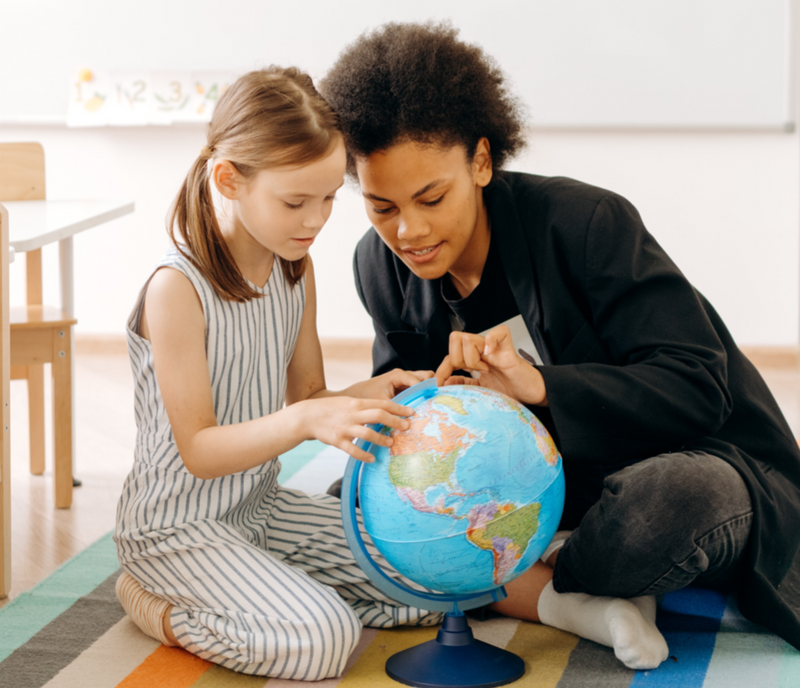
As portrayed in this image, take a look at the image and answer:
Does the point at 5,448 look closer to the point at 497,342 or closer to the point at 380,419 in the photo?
the point at 380,419

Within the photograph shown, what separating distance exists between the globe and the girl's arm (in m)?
0.11

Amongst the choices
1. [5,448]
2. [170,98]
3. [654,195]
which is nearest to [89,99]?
[170,98]

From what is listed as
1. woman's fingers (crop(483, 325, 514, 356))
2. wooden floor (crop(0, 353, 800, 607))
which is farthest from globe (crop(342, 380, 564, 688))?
wooden floor (crop(0, 353, 800, 607))

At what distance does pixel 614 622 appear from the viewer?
5.14ft

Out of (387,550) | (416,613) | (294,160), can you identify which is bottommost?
(416,613)

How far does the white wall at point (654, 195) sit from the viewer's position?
4074 millimetres

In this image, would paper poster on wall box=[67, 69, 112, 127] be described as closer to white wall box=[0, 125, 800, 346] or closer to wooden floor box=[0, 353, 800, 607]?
white wall box=[0, 125, 800, 346]

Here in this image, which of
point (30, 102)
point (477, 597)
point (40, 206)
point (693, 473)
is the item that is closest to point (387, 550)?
point (477, 597)

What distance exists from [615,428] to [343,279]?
2835 mm

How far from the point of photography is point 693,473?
1.57m

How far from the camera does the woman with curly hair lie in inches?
61.7

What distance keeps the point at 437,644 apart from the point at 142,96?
335cm

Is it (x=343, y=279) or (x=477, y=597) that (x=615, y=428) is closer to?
(x=477, y=597)

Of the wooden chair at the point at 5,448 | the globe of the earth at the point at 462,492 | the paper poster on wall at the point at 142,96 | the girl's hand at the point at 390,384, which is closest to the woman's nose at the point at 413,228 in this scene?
the girl's hand at the point at 390,384
